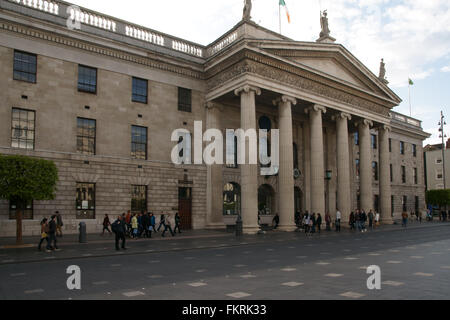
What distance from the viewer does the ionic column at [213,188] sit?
31.7 m

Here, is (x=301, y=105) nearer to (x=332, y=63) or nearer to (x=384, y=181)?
(x=332, y=63)

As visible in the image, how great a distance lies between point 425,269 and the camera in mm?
11461

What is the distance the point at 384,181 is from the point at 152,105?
26544 mm

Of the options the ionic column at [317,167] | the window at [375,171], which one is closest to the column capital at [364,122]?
the ionic column at [317,167]

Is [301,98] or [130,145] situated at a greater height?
[301,98]

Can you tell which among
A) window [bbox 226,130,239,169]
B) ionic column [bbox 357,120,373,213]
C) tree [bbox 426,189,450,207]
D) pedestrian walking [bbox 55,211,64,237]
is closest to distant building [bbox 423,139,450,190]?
tree [bbox 426,189,450,207]

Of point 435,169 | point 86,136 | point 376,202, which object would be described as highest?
point 435,169

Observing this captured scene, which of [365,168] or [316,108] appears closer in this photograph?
[316,108]

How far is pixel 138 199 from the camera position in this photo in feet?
93.2

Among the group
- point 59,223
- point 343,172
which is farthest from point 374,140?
point 59,223
